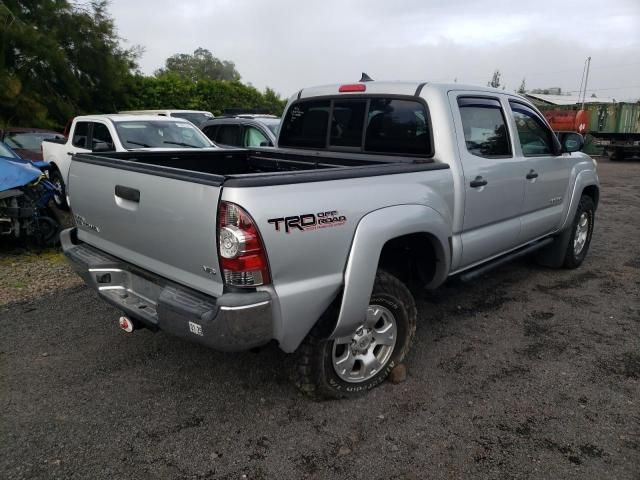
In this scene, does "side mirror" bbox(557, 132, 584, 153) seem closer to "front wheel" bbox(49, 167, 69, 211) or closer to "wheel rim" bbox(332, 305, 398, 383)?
"wheel rim" bbox(332, 305, 398, 383)

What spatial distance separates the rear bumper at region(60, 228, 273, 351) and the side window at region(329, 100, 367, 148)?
6.51ft

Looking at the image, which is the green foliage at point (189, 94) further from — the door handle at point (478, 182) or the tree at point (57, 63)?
the door handle at point (478, 182)

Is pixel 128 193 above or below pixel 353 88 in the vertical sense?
below

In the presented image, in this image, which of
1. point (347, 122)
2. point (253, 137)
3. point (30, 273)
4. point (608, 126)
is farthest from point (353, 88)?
point (608, 126)

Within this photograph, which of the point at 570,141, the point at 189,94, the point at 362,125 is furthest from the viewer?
the point at 189,94

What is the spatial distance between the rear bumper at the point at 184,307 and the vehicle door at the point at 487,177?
193cm

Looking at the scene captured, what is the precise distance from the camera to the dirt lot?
8.67 ft

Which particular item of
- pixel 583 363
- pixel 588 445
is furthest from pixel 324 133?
pixel 588 445

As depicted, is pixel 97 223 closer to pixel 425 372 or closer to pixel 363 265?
pixel 363 265

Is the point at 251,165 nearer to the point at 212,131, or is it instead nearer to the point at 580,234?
the point at 580,234

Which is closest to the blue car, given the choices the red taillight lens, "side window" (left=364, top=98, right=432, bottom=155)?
the red taillight lens

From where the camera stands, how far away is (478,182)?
12.5 feet

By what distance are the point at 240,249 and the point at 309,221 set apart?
387mm

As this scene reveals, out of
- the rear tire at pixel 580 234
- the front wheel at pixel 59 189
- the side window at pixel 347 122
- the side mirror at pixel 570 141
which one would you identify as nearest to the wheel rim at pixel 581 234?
the rear tire at pixel 580 234
